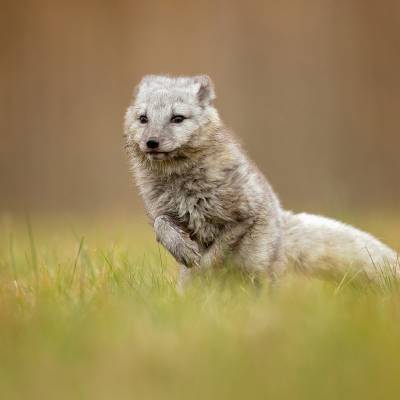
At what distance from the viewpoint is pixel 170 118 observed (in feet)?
16.9

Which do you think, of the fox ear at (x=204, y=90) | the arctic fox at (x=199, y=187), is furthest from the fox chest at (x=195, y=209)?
the fox ear at (x=204, y=90)

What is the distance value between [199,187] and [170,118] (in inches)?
19.4

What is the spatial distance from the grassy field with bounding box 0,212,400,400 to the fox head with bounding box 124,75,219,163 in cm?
105

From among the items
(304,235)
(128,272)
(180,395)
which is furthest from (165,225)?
(180,395)

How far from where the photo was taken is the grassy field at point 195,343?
260cm

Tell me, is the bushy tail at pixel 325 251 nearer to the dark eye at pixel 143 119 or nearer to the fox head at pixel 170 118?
the fox head at pixel 170 118

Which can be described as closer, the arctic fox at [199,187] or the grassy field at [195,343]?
the grassy field at [195,343]

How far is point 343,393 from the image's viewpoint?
2539mm

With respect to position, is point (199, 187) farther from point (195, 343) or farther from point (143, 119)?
point (195, 343)

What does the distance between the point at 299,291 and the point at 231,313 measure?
485mm

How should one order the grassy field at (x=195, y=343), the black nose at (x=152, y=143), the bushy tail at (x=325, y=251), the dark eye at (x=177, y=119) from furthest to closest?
the bushy tail at (x=325, y=251) → the dark eye at (x=177, y=119) → the black nose at (x=152, y=143) → the grassy field at (x=195, y=343)

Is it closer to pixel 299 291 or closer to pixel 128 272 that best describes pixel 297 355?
pixel 299 291

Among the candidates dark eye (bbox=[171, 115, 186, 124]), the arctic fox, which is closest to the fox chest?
the arctic fox

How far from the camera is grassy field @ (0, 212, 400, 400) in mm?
2604
